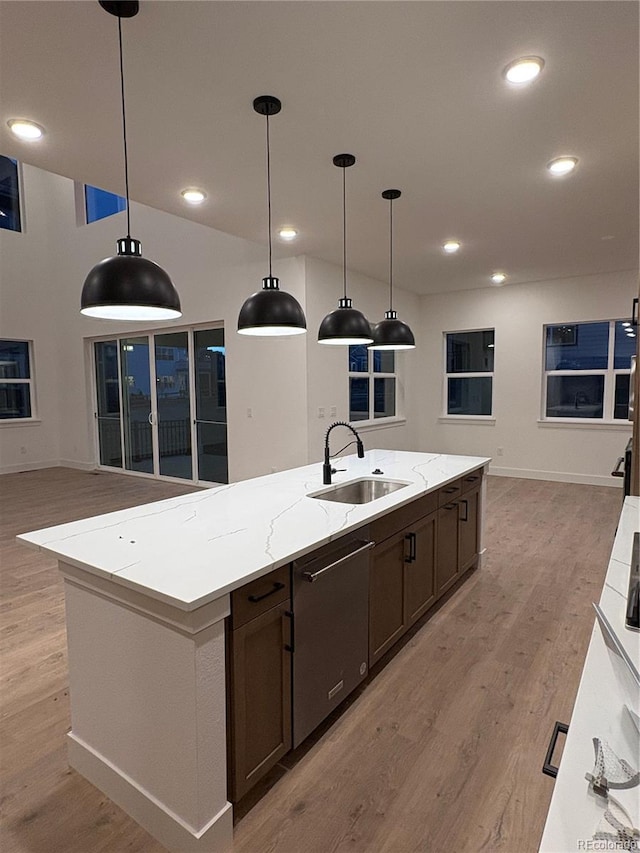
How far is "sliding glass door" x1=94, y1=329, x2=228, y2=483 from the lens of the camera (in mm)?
6566

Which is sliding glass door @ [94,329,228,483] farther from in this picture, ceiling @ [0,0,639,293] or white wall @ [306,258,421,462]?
ceiling @ [0,0,639,293]

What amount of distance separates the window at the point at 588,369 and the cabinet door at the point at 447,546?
15.0 ft

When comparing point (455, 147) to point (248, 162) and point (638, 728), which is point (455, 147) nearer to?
point (248, 162)

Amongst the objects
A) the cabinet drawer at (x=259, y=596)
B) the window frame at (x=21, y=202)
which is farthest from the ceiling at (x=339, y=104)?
the window frame at (x=21, y=202)

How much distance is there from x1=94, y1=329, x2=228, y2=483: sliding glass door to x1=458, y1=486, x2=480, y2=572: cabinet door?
3.76m

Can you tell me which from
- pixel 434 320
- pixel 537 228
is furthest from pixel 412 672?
pixel 434 320

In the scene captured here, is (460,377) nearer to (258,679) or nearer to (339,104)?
(339,104)

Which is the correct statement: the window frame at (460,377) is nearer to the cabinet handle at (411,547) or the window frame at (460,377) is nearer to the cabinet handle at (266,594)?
the cabinet handle at (411,547)

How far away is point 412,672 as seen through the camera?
2.46m

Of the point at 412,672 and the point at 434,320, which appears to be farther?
the point at 434,320

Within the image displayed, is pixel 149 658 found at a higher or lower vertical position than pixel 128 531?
lower

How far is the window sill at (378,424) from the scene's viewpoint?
6590 mm

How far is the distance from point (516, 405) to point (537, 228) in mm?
3181

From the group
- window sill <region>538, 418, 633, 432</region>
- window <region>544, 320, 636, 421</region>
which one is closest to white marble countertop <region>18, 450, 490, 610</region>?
window sill <region>538, 418, 633, 432</region>
